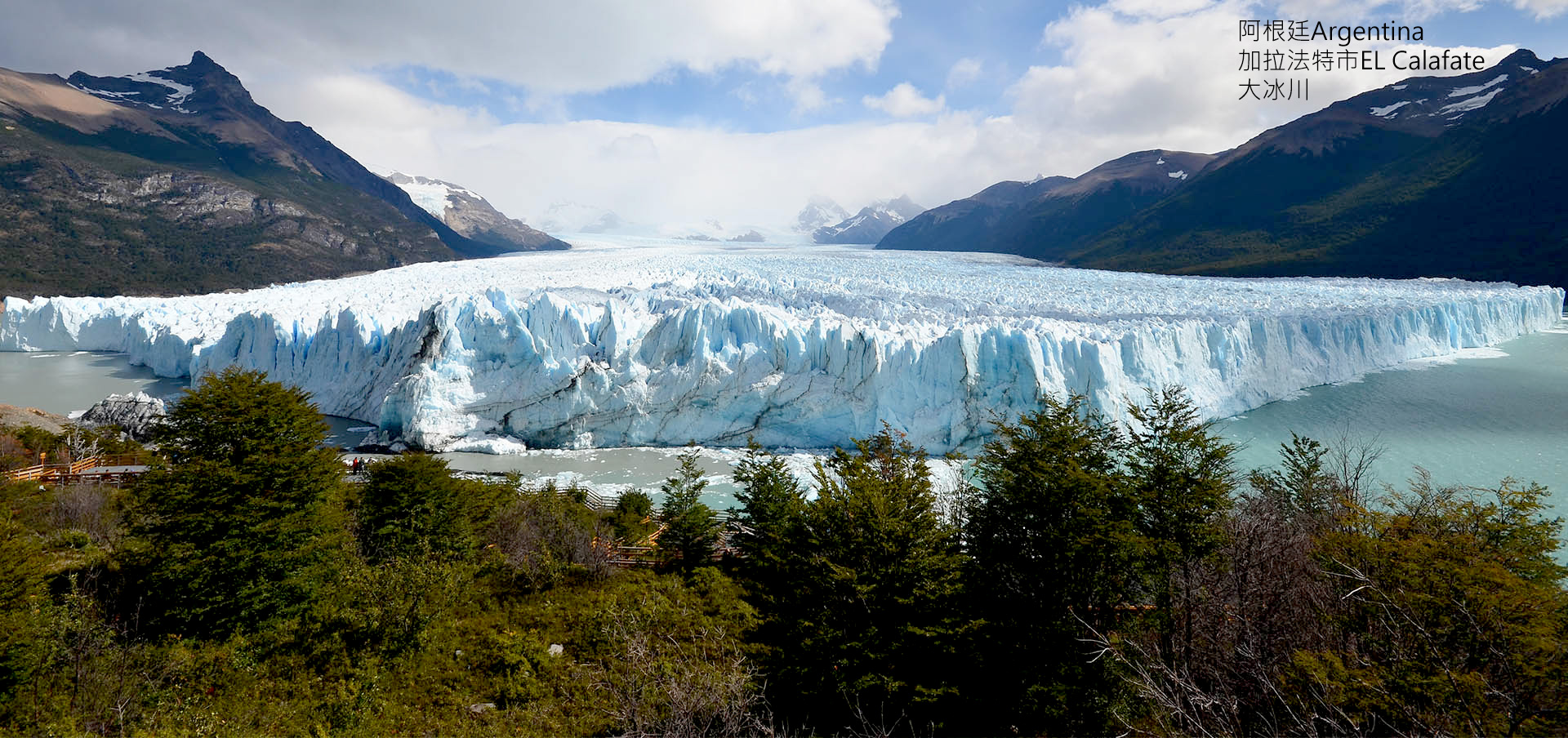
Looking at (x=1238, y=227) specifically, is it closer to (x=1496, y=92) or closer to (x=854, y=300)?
(x=1496, y=92)

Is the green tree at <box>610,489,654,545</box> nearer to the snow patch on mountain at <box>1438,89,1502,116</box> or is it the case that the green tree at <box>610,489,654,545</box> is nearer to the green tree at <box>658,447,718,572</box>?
the green tree at <box>658,447,718,572</box>

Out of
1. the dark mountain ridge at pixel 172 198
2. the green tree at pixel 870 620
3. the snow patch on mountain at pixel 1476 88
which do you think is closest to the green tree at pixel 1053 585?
the green tree at pixel 870 620

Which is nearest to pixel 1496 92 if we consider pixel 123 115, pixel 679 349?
pixel 679 349

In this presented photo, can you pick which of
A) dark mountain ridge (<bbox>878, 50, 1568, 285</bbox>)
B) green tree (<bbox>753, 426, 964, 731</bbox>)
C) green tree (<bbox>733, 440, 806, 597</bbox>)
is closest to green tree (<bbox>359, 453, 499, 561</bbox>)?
green tree (<bbox>733, 440, 806, 597</bbox>)

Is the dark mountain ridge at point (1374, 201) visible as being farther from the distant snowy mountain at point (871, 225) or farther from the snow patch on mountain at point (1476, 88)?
the distant snowy mountain at point (871, 225)

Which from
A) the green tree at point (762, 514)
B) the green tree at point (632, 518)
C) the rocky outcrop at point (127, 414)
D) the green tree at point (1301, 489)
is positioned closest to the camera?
the green tree at point (762, 514)

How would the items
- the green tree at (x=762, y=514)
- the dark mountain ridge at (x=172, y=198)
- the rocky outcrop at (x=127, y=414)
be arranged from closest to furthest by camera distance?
1. the green tree at (x=762, y=514)
2. the rocky outcrop at (x=127, y=414)
3. the dark mountain ridge at (x=172, y=198)

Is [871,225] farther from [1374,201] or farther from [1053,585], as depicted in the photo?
[1053,585]

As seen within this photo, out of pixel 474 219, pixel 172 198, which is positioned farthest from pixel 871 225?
pixel 172 198
